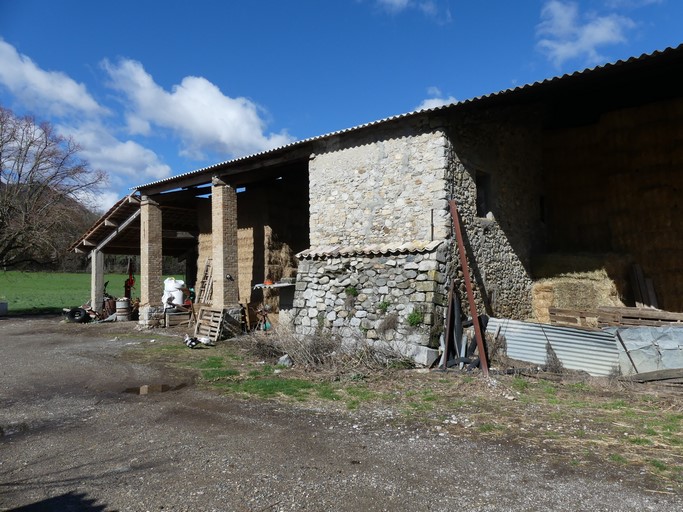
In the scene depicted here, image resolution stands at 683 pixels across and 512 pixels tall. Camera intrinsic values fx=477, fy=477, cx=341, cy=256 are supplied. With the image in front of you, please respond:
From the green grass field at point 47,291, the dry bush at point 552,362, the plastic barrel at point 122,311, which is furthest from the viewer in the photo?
the green grass field at point 47,291

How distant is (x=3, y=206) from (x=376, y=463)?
23.7 metres

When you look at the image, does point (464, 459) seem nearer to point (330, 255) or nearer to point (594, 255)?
point (330, 255)

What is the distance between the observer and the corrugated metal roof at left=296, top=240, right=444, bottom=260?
9.09 metres

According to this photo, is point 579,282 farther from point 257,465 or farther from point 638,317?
point 257,465

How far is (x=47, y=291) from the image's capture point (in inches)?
1496

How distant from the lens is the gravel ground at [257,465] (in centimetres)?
379

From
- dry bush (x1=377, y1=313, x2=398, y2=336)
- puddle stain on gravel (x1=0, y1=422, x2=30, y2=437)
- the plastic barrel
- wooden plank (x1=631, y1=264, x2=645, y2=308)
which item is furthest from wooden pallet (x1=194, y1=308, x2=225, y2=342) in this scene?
wooden plank (x1=631, y1=264, x2=645, y2=308)

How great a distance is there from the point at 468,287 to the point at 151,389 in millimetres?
5791

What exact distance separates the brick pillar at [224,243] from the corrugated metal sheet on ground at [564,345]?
7.63 metres

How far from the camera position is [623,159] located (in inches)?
444

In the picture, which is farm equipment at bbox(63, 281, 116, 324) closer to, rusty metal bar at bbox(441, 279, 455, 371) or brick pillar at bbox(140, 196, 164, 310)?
brick pillar at bbox(140, 196, 164, 310)

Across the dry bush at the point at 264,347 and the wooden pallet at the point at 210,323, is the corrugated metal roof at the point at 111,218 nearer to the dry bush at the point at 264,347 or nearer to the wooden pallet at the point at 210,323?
the wooden pallet at the point at 210,323

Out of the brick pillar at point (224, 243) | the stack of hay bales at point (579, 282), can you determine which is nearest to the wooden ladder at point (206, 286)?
the brick pillar at point (224, 243)

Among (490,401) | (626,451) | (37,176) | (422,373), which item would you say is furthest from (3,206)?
(626,451)
